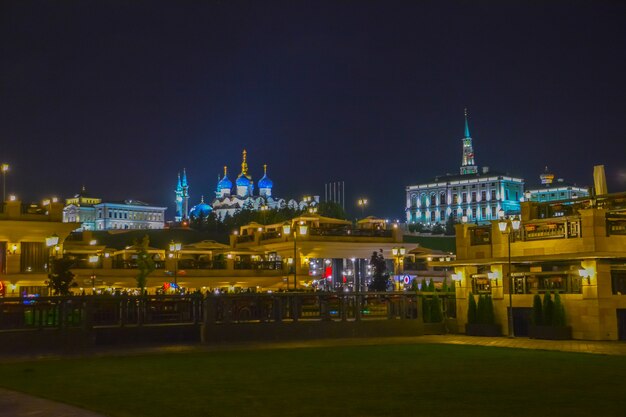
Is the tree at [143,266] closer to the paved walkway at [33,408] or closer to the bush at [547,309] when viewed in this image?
the bush at [547,309]

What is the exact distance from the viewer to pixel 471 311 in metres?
30.7

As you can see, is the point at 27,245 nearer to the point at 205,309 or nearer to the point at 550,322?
the point at 205,309

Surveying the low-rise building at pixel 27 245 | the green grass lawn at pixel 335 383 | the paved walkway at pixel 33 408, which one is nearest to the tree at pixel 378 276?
the low-rise building at pixel 27 245

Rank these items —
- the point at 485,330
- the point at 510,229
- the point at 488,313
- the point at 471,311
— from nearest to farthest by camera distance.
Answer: the point at 510,229, the point at 485,330, the point at 488,313, the point at 471,311

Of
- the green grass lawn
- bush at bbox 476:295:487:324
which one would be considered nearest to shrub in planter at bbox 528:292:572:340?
bush at bbox 476:295:487:324

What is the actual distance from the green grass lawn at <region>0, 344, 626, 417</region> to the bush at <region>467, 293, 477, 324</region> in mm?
8426

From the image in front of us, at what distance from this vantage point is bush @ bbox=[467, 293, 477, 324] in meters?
30.5

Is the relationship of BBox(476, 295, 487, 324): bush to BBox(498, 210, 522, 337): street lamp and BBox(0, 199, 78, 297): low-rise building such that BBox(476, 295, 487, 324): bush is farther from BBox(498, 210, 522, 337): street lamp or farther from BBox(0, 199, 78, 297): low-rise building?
BBox(0, 199, 78, 297): low-rise building

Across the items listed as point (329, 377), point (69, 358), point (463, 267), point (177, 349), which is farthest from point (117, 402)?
point (463, 267)

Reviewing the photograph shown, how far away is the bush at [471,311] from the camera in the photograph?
3050 cm

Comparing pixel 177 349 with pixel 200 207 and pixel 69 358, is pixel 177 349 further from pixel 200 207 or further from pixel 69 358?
pixel 200 207

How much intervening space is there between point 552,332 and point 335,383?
47.3ft

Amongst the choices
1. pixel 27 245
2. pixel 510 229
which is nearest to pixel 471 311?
pixel 510 229

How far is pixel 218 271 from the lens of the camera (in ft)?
172
